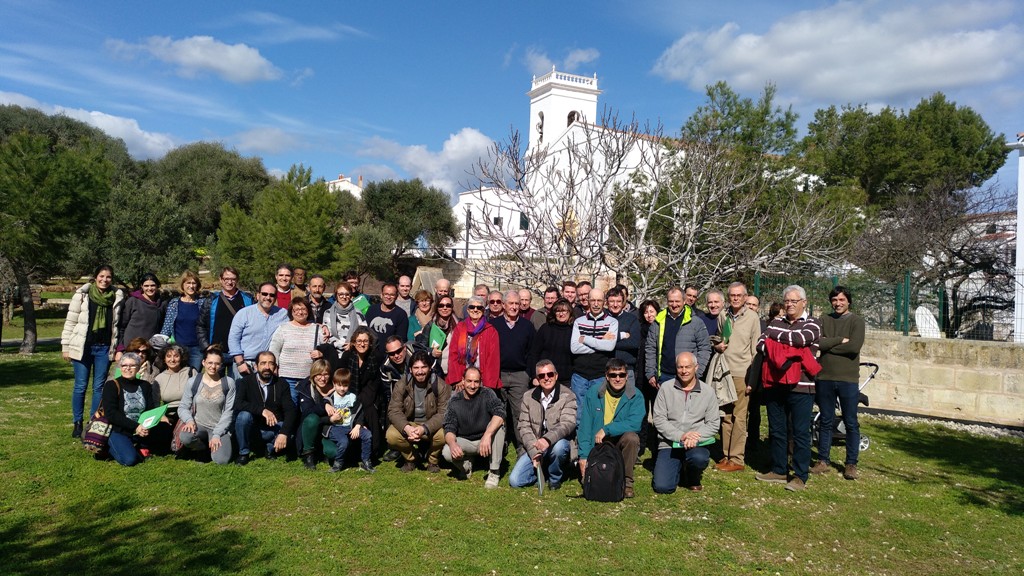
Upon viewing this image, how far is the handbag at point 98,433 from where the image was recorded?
631 cm

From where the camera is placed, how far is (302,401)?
6.71m

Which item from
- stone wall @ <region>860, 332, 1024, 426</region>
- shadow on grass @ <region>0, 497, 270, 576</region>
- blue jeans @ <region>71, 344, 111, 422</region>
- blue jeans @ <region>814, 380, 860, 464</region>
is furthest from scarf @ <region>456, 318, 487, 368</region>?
stone wall @ <region>860, 332, 1024, 426</region>

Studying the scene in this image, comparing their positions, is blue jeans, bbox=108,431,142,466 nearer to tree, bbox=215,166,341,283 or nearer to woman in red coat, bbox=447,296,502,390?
woman in red coat, bbox=447,296,502,390

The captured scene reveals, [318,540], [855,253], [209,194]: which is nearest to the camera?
[318,540]

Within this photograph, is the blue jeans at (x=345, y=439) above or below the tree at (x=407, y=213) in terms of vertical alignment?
below

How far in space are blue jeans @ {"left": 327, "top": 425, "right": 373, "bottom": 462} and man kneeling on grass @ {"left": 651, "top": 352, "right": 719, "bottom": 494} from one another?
262cm

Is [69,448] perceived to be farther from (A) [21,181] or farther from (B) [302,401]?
(A) [21,181]

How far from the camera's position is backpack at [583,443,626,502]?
5836 millimetres

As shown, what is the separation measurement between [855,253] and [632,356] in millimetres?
16016

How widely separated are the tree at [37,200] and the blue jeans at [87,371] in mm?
10056

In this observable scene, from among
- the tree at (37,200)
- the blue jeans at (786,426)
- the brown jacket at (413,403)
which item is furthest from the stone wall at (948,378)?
the tree at (37,200)

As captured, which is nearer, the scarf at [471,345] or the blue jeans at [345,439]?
the blue jeans at [345,439]

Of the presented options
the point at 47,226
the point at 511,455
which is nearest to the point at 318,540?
the point at 511,455

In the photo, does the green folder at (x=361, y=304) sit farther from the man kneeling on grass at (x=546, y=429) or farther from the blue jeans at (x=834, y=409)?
the blue jeans at (x=834, y=409)
